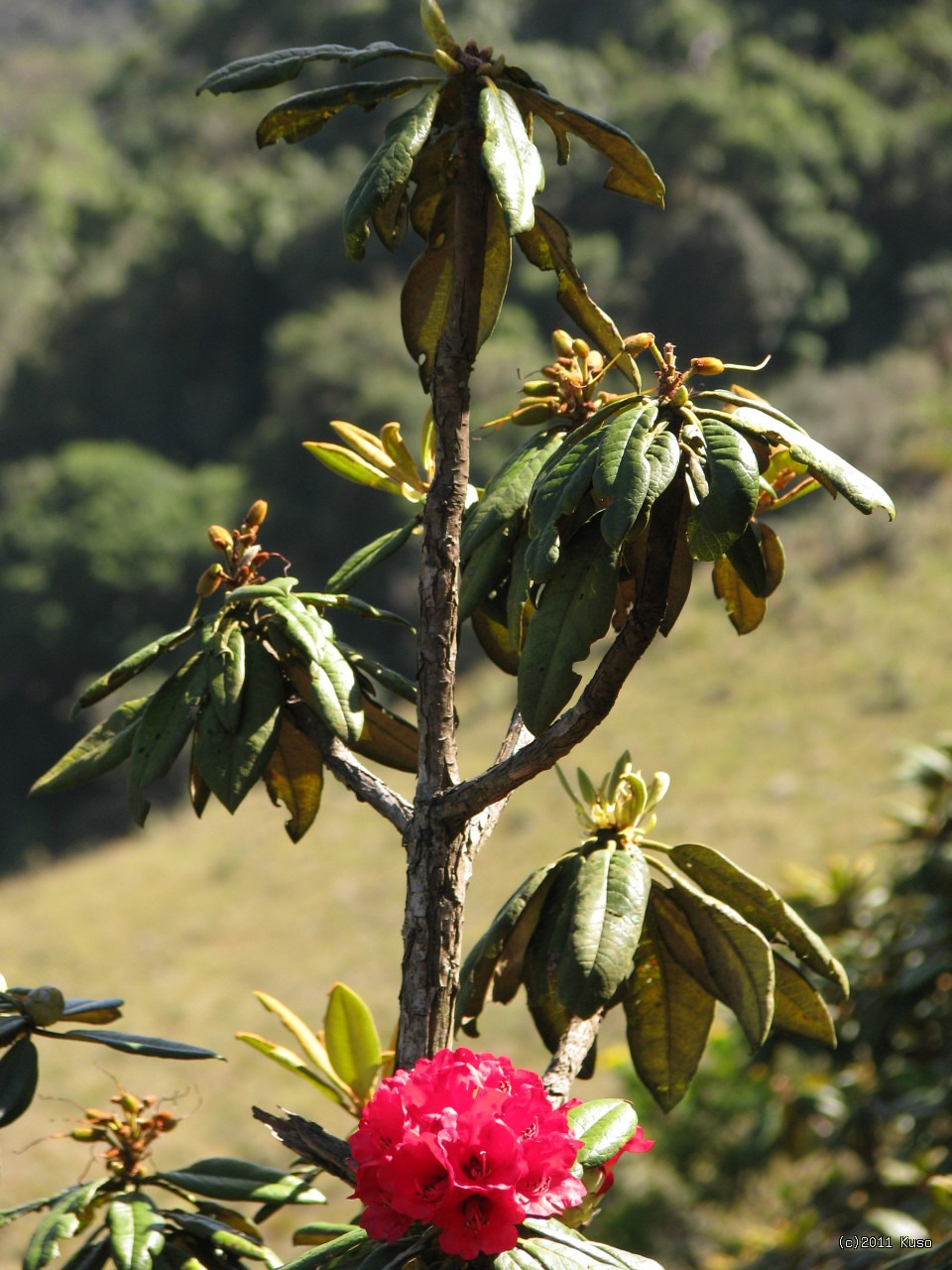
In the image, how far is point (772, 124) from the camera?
78.2 ft

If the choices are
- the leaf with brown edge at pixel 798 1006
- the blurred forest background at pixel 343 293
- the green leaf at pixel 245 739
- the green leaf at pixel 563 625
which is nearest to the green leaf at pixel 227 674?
the green leaf at pixel 245 739

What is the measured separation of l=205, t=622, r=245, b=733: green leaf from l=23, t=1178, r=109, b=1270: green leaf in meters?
0.39

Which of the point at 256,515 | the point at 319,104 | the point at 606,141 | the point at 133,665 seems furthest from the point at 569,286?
the point at 133,665

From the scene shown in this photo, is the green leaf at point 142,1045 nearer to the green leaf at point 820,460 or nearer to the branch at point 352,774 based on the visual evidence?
the branch at point 352,774

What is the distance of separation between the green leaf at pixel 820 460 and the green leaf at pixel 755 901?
330 mm

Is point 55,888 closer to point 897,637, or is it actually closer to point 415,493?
point 897,637

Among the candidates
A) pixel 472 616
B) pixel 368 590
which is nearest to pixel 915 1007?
pixel 472 616

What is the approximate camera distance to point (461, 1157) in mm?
828

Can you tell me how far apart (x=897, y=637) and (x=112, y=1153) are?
11.3 meters

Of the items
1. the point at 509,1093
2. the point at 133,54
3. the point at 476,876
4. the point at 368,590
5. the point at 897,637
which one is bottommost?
the point at 509,1093

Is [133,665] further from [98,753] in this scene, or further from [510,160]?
[510,160]

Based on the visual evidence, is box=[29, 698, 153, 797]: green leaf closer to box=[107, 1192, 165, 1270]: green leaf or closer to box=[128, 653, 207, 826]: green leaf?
box=[128, 653, 207, 826]: green leaf

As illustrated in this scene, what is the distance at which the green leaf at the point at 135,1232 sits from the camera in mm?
988

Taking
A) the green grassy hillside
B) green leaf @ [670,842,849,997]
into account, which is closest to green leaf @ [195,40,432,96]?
green leaf @ [670,842,849,997]
